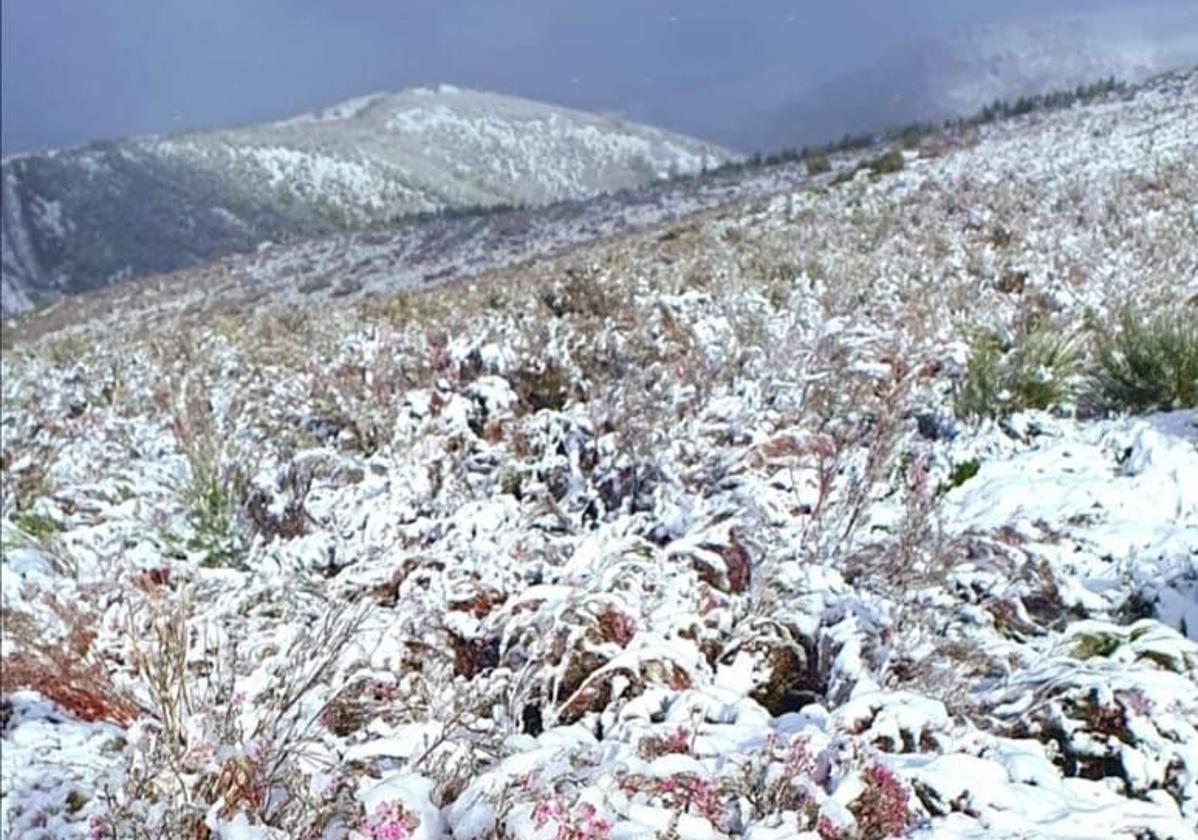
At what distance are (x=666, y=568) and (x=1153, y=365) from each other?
7.86 ft

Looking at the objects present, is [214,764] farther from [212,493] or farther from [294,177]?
[294,177]

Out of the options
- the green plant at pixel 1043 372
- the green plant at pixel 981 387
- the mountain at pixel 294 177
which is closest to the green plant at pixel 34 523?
the green plant at pixel 981 387

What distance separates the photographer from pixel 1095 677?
96.9 inches

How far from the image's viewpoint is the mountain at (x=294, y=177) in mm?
100250

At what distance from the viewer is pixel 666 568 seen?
11.3ft

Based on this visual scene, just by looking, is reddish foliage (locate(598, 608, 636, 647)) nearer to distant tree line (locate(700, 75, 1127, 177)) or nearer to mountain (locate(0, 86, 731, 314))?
distant tree line (locate(700, 75, 1127, 177))

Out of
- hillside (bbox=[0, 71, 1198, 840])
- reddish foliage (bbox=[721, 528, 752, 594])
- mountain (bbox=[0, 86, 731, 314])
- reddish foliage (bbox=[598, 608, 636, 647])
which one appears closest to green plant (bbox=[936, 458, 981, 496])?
hillside (bbox=[0, 71, 1198, 840])

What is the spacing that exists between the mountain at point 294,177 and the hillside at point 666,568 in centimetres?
7389

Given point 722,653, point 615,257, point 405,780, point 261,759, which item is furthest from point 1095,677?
point 615,257

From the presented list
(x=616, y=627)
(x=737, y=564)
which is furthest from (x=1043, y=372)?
(x=616, y=627)

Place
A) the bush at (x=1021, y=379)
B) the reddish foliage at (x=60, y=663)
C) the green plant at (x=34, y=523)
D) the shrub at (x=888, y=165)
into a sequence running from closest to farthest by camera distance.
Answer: the reddish foliage at (x=60, y=663), the bush at (x=1021, y=379), the green plant at (x=34, y=523), the shrub at (x=888, y=165)

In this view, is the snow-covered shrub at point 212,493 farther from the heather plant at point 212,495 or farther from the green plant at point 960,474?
the green plant at point 960,474

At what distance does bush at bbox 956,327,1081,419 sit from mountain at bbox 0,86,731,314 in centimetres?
7577

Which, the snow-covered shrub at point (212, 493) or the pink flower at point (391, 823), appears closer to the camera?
the pink flower at point (391, 823)
